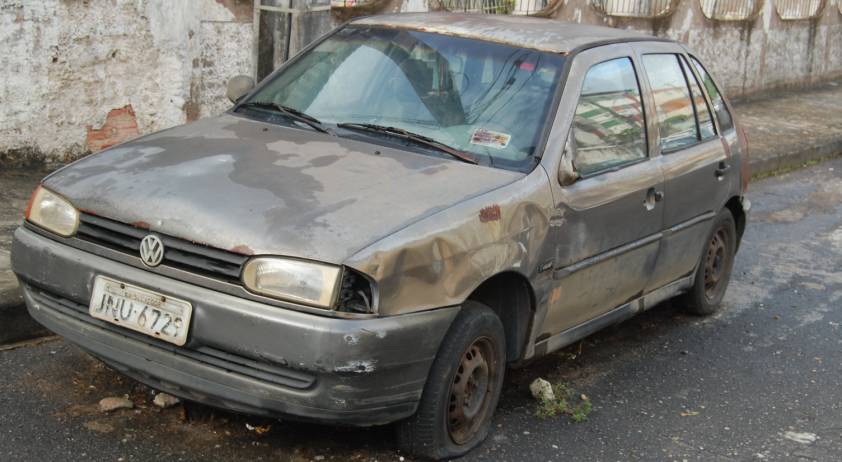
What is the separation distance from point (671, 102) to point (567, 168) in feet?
4.46

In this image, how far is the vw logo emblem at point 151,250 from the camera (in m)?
4.05

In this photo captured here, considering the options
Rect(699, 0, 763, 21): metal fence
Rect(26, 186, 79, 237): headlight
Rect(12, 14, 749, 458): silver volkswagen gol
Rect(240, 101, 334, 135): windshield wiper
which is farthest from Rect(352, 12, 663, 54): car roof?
Rect(699, 0, 763, 21): metal fence

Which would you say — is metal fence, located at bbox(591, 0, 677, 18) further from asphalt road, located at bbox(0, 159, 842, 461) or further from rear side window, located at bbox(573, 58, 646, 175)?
rear side window, located at bbox(573, 58, 646, 175)

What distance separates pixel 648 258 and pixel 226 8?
468cm

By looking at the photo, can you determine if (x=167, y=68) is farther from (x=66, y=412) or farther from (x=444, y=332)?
(x=444, y=332)

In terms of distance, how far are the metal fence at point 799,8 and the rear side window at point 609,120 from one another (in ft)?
38.6

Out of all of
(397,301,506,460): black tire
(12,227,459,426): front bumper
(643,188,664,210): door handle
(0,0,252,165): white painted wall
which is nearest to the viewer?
(12,227,459,426): front bumper

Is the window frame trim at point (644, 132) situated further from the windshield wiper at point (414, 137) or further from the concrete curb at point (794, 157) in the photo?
the concrete curb at point (794, 157)

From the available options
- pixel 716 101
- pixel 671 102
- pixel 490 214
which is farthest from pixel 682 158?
pixel 490 214

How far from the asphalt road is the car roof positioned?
5.13 feet

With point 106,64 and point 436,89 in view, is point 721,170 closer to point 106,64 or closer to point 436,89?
point 436,89

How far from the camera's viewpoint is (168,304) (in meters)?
4.00

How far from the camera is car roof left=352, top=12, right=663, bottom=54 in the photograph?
17.5 feet

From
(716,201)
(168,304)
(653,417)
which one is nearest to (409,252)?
(168,304)
